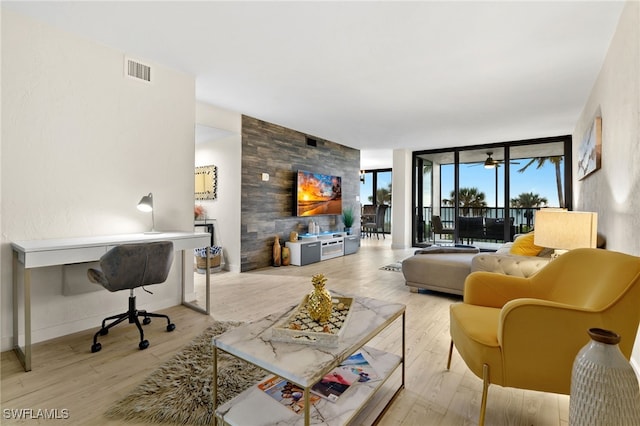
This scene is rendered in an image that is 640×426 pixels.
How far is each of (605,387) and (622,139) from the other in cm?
211

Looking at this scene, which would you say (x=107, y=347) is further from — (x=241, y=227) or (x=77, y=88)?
(x=241, y=227)

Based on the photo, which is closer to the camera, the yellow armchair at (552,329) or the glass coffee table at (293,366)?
the glass coffee table at (293,366)

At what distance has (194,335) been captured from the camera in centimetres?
256

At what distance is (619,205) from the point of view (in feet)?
7.76

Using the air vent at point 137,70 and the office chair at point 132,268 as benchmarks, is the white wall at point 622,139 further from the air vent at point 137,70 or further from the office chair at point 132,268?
the air vent at point 137,70

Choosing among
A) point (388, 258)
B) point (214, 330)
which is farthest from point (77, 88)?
point (388, 258)

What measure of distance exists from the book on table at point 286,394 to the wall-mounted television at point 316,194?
4277mm

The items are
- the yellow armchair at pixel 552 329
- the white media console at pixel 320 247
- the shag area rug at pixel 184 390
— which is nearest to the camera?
the yellow armchair at pixel 552 329

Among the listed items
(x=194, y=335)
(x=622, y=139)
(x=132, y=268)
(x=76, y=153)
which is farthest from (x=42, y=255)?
(x=622, y=139)

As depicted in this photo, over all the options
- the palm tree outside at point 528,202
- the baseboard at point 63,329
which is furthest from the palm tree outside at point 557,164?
the baseboard at point 63,329

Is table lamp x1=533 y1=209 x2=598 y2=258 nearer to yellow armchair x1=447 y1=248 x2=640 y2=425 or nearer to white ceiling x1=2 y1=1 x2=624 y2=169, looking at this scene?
yellow armchair x1=447 y1=248 x2=640 y2=425

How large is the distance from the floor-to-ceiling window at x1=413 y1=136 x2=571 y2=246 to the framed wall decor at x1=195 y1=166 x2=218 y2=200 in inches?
197

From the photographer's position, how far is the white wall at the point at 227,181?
4.80 metres

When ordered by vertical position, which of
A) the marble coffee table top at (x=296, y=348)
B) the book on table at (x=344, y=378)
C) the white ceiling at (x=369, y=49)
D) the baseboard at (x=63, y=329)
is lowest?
the baseboard at (x=63, y=329)
